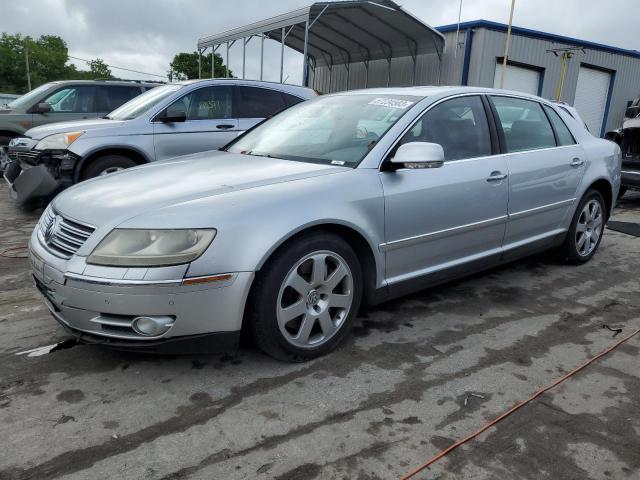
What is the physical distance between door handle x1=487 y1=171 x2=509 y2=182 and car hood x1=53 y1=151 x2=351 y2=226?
1161 millimetres

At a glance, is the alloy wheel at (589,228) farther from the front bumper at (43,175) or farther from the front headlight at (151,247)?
the front bumper at (43,175)

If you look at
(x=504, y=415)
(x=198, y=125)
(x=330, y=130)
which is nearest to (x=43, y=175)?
(x=198, y=125)

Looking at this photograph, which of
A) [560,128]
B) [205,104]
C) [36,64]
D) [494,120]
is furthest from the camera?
[36,64]

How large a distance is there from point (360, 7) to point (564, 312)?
40.6ft

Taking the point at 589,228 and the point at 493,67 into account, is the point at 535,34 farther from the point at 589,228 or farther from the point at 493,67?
the point at 589,228

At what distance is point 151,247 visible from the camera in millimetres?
2438

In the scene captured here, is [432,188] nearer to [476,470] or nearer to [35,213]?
[476,470]

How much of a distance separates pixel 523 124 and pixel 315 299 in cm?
240

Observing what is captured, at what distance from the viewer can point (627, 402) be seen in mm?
2588

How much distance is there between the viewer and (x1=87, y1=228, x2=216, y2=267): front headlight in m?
2.41

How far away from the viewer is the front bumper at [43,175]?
A: 590 centimetres

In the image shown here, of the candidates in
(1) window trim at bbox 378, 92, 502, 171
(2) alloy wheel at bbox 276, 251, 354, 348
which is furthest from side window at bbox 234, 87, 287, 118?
(2) alloy wheel at bbox 276, 251, 354, 348

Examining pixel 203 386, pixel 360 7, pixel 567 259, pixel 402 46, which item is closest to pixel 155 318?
pixel 203 386

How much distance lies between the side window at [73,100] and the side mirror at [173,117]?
2.82m
